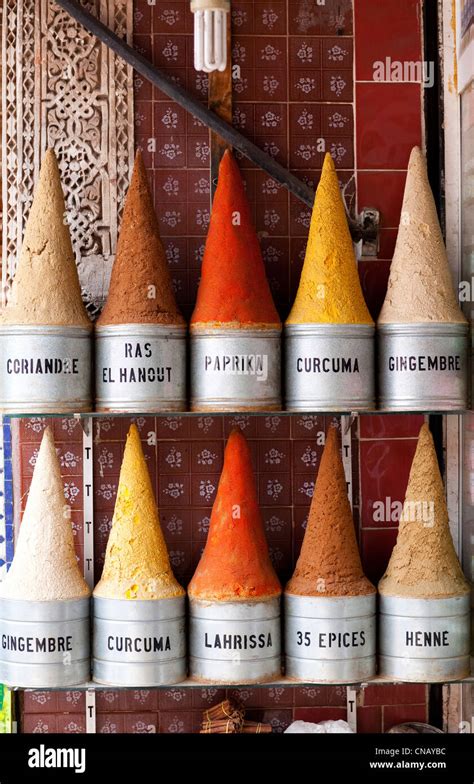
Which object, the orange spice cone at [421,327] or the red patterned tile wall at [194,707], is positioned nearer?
the orange spice cone at [421,327]

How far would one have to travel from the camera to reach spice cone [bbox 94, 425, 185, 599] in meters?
1.81

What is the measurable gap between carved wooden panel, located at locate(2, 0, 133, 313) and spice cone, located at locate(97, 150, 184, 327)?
0.41 feet

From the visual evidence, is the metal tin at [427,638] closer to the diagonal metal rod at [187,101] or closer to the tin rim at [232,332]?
the tin rim at [232,332]

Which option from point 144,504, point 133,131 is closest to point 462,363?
point 144,504

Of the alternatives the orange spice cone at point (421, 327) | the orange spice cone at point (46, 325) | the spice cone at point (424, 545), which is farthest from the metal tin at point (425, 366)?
the orange spice cone at point (46, 325)

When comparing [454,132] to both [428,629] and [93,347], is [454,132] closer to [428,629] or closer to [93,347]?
[93,347]

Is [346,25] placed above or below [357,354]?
above

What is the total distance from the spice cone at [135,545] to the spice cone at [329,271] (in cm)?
39

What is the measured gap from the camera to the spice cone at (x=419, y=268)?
1.81m

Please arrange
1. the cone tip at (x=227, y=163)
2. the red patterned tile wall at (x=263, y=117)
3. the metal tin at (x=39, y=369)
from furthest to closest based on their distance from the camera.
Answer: the red patterned tile wall at (x=263, y=117), the cone tip at (x=227, y=163), the metal tin at (x=39, y=369)

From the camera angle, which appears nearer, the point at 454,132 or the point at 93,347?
the point at 93,347

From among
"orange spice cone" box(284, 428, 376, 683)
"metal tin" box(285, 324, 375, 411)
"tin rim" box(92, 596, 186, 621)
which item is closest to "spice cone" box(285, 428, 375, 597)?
"orange spice cone" box(284, 428, 376, 683)

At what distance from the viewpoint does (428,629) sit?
181 centimetres

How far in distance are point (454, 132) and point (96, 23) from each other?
2.36 ft
